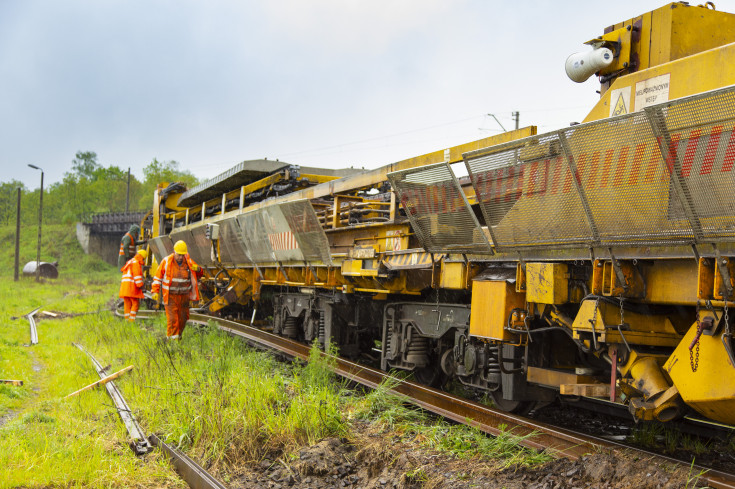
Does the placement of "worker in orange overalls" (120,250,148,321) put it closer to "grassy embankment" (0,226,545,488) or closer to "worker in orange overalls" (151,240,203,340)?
"worker in orange overalls" (151,240,203,340)

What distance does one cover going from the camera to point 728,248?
3885 millimetres

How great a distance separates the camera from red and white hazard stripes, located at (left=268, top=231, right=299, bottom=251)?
10.4 metres

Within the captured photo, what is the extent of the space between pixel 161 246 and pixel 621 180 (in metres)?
15.4

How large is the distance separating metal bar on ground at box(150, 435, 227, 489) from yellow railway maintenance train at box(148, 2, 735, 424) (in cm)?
265

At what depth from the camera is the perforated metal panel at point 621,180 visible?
3730 millimetres

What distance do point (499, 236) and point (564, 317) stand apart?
898 millimetres

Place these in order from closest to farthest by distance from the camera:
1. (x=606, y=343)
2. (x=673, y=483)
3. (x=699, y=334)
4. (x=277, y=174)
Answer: (x=673, y=483) → (x=699, y=334) → (x=606, y=343) → (x=277, y=174)

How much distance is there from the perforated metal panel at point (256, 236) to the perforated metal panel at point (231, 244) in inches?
10.2

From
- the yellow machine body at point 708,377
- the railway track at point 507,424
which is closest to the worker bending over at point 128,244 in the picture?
the railway track at point 507,424

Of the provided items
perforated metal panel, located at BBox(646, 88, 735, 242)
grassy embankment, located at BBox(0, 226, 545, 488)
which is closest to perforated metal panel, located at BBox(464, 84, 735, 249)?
perforated metal panel, located at BBox(646, 88, 735, 242)

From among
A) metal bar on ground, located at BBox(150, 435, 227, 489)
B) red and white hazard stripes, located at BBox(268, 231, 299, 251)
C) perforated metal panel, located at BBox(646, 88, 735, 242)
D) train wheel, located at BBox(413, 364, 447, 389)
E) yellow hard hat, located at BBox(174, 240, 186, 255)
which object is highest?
perforated metal panel, located at BBox(646, 88, 735, 242)

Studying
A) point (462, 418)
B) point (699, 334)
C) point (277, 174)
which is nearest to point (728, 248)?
point (699, 334)

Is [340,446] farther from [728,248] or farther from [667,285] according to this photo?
[728,248]

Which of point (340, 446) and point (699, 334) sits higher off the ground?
point (699, 334)
